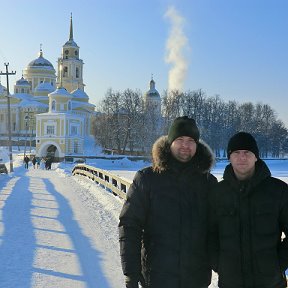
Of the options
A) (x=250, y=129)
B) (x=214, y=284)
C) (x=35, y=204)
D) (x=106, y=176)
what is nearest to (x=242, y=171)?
(x=214, y=284)

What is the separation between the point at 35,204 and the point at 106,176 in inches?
207

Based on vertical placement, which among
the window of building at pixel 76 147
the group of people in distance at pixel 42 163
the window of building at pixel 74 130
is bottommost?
the group of people in distance at pixel 42 163

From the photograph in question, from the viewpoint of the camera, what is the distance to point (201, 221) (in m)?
3.67

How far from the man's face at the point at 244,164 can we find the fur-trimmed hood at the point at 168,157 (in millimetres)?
280

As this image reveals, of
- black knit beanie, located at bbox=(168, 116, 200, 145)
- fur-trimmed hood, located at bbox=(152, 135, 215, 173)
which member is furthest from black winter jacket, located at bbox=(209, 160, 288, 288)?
black knit beanie, located at bbox=(168, 116, 200, 145)

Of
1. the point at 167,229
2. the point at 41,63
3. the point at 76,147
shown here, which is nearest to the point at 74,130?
the point at 76,147

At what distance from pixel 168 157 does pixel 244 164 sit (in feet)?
1.96

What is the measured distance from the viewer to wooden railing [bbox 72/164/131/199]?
535 inches

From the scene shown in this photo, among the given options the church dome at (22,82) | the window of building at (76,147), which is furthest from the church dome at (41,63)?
the window of building at (76,147)

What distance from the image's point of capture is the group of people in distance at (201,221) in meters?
3.46

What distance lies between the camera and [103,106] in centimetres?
7950

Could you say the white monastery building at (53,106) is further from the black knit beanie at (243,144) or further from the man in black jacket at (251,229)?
the man in black jacket at (251,229)

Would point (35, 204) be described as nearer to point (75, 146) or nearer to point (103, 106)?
point (75, 146)

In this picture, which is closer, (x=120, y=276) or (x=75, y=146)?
(x=120, y=276)
